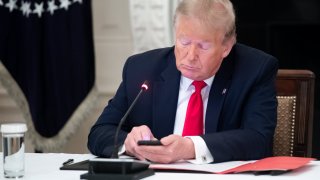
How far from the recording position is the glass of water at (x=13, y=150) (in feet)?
5.88

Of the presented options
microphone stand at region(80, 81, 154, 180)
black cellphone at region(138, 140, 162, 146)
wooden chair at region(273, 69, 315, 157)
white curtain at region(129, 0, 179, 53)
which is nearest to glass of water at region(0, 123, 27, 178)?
microphone stand at region(80, 81, 154, 180)

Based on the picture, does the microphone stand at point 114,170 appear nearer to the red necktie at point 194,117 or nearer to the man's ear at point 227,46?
the red necktie at point 194,117

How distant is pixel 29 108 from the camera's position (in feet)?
12.6

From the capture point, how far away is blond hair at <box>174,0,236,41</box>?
2.21 metres

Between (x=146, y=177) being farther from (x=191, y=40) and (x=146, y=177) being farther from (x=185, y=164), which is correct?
(x=191, y=40)

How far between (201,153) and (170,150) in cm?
12

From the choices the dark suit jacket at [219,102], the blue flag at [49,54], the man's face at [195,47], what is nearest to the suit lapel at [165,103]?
the dark suit jacket at [219,102]

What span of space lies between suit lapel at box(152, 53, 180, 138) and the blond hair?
0.90 feet

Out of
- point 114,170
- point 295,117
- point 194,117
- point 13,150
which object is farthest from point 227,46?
point 13,150

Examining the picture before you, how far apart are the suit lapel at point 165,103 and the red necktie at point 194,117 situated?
8 cm

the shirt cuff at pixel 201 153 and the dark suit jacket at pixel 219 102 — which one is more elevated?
the dark suit jacket at pixel 219 102

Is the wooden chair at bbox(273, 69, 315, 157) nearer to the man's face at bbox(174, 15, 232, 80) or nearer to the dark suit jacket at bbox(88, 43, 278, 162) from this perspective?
the dark suit jacket at bbox(88, 43, 278, 162)

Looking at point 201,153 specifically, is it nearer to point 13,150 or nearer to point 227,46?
point 227,46

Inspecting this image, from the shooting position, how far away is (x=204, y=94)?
237 centimetres
